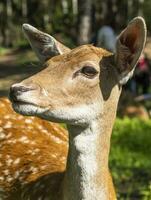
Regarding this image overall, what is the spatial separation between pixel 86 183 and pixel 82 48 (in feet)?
3.19

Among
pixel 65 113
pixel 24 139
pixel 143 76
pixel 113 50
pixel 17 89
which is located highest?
pixel 17 89

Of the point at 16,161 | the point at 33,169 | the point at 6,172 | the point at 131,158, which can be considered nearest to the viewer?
the point at 33,169

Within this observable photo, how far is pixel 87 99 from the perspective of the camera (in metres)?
5.03

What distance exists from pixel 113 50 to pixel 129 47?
28.6ft

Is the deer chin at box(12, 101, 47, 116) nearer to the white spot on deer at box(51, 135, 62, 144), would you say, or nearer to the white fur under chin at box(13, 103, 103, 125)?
the white fur under chin at box(13, 103, 103, 125)

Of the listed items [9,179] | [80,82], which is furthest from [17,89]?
[9,179]

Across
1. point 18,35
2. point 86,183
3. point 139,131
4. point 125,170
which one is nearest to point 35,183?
point 86,183

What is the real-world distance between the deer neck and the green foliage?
134 inches

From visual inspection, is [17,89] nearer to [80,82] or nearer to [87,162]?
[80,82]

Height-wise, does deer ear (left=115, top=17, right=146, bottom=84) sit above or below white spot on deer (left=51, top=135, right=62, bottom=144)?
above

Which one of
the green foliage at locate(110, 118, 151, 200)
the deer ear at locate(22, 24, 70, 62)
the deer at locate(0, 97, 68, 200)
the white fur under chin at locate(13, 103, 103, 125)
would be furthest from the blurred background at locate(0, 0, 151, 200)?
the white fur under chin at locate(13, 103, 103, 125)

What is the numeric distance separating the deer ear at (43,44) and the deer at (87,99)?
0.12 m

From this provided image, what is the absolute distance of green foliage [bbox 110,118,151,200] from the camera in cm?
970

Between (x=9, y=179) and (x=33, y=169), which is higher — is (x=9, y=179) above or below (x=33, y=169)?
below
